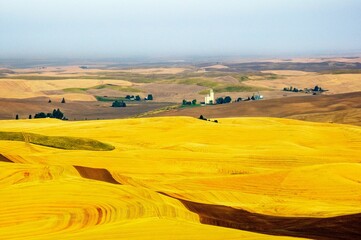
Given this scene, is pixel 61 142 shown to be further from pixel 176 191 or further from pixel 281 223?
pixel 281 223

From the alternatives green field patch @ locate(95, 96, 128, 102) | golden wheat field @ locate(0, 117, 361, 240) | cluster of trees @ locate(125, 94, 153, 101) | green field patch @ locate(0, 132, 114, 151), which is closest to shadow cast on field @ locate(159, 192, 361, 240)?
golden wheat field @ locate(0, 117, 361, 240)

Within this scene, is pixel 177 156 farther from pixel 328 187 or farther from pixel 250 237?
pixel 250 237

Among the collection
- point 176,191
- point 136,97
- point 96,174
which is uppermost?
point 96,174

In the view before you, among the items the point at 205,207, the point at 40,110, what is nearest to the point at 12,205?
the point at 205,207

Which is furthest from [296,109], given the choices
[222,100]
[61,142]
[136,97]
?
[61,142]

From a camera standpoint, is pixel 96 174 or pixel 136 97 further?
pixel 136 97

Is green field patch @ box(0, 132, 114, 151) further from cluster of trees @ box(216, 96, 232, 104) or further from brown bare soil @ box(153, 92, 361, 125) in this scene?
cluster of trees @ box(216, 96, 232, 104)
